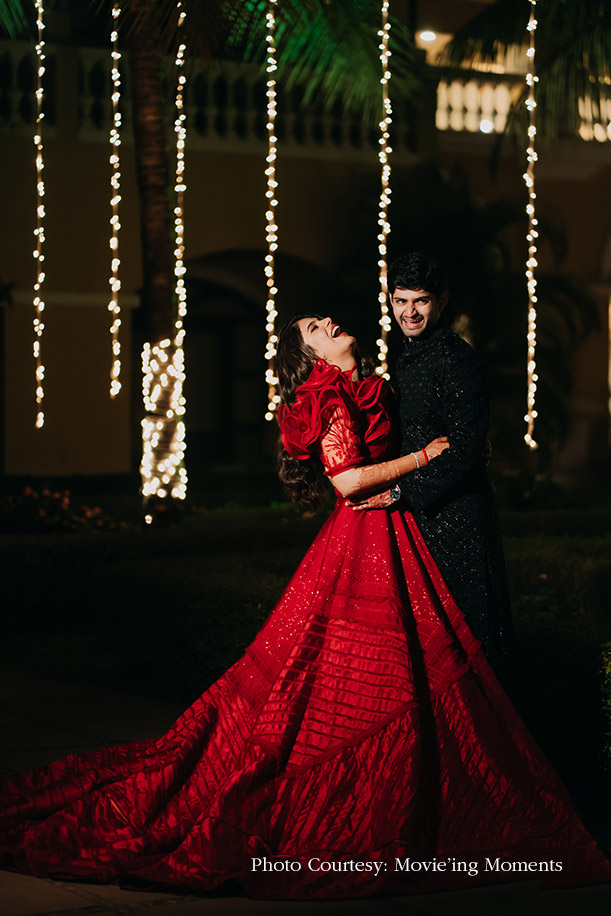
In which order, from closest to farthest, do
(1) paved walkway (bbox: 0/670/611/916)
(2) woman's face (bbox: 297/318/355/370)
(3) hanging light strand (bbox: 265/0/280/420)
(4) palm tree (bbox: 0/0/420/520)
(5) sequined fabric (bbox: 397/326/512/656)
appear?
(1) paved walkway (bbox: 0/670/611/916), (5) sequined fabric (bbox: 397/326/512/656), (2) woman's face (bbox: 297/318/355/370), (3) hanging light strand (bbox: 265/0/280/420), (4) palm tree (bbox: 0/0/420/520)

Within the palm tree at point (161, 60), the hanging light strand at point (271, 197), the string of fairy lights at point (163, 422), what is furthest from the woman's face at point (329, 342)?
the string of fairy lights at point (163, 422)

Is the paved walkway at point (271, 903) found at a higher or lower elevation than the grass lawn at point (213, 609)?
lower

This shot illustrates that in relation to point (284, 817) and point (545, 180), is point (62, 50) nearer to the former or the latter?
point (545, 180)

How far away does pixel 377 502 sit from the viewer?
393 centimetres

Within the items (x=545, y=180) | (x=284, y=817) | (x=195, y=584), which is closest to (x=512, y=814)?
(x=284, y=817)

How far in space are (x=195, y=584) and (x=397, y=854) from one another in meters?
3.06

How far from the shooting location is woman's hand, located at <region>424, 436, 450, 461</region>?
3852 millimetres

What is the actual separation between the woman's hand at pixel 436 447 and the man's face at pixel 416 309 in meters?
0.33

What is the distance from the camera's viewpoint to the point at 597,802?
183 inches

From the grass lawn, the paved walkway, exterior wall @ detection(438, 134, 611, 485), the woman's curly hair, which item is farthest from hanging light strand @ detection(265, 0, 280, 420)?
exterior wall @ detection(438, 134, 611, 485)

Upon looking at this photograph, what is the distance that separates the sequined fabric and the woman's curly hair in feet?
0.83

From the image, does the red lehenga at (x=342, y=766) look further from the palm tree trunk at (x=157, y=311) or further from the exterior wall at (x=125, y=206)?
the exterior wall at (x=125, y=206)

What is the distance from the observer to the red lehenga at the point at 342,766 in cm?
358

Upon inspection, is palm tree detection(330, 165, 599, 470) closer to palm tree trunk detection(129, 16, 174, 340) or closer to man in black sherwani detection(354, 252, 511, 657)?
palm tree trunk detection(129, 16, 174, 340)
